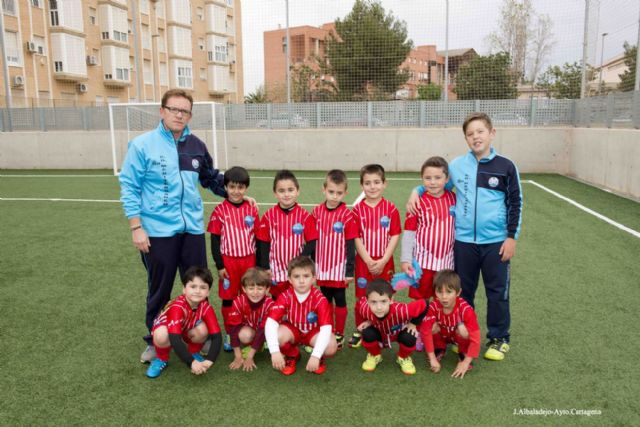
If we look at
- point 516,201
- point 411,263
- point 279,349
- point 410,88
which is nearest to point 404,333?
point 411,263

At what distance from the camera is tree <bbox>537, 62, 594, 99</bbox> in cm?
1466

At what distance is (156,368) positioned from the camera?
350cm

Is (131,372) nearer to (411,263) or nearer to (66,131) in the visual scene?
(411,263)

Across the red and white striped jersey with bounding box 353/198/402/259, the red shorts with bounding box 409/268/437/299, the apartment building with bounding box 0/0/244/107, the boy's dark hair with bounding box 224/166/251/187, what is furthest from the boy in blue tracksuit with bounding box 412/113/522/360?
the apartment building with bounding box 0/0/244/107

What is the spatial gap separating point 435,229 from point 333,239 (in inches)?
30.5

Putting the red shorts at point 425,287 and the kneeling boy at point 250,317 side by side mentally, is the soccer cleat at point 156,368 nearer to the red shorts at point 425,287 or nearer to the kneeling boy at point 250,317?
the kneeling boy at point 250,317

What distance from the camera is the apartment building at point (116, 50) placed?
27547mm

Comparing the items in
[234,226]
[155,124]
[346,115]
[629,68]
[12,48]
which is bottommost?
[234,226]

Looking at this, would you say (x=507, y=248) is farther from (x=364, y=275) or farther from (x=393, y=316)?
(x=364, y=275)

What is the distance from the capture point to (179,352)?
338 cm

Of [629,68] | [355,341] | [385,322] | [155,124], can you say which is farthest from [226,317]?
[155,124]

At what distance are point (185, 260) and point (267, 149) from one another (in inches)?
493

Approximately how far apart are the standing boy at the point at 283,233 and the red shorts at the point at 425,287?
2.84 ft

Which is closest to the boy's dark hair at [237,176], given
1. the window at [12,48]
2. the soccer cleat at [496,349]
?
the soccer cleat at [496,349]
